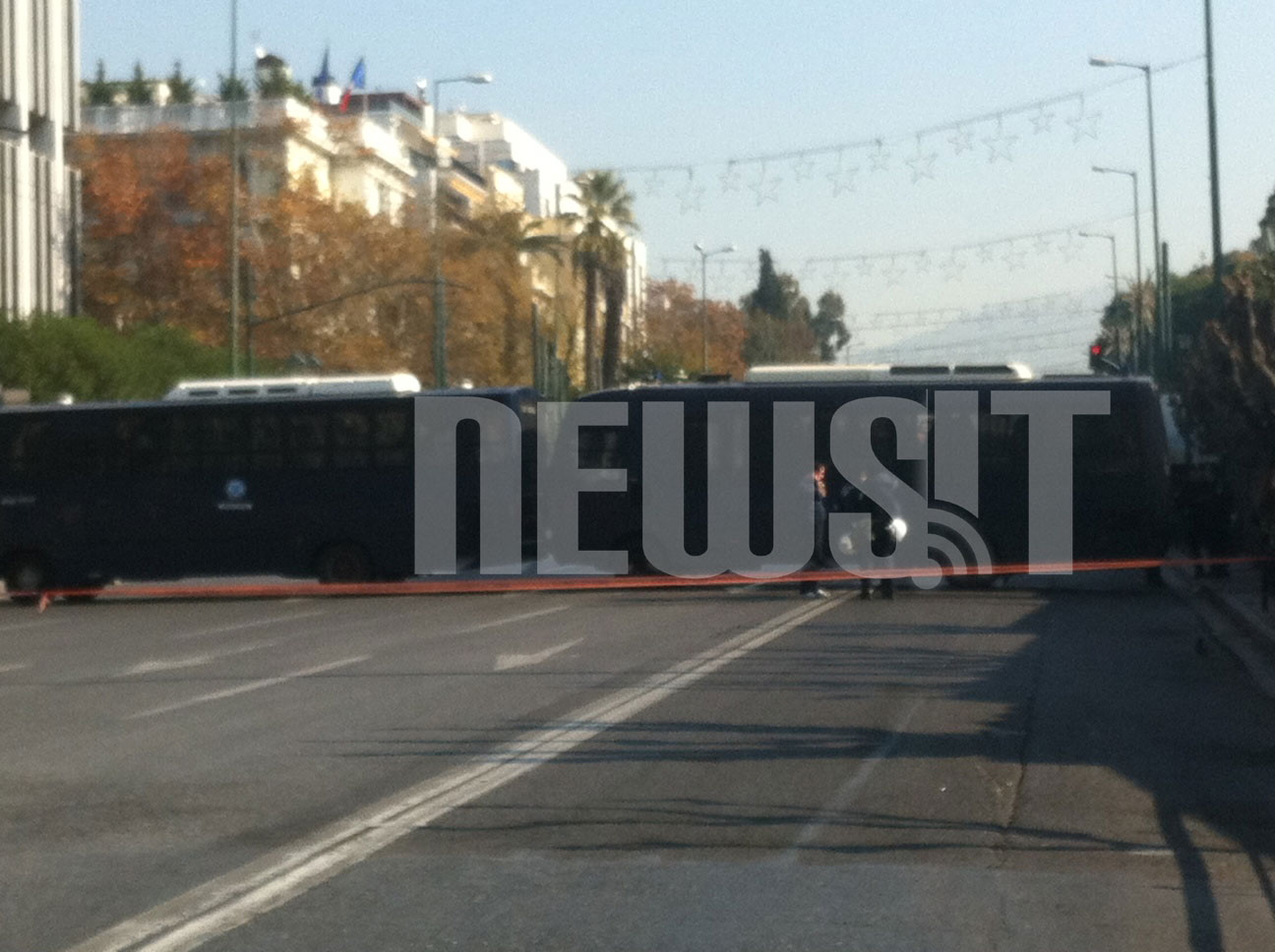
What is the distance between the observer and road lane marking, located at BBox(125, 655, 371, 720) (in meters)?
13.8

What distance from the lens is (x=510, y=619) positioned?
74.7 feet

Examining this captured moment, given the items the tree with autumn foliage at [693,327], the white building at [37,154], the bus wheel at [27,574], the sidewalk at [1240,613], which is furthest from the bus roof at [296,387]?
the tree with autumn foliage at [693,327]

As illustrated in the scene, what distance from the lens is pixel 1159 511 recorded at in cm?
2900

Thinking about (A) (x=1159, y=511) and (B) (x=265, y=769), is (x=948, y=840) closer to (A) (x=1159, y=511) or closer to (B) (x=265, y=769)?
(B) (x=265, y=769)

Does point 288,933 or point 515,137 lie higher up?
point 515,137

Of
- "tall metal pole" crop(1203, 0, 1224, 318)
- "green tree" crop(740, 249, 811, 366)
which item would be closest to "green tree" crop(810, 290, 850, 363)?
"green tree" crop(740, 249, 811, 366)

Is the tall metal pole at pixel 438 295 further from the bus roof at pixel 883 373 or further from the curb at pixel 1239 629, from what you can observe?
the curb at pixel 1239 629

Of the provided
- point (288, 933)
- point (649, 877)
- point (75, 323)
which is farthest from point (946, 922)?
point (75, 323)

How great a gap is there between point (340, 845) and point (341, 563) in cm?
2195

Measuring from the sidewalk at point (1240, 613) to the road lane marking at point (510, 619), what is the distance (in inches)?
295

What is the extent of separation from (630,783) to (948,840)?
2052 mm

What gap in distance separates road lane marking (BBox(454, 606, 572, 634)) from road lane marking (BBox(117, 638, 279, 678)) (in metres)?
2.34

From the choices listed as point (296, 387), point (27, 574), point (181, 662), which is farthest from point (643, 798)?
point (27, 574)

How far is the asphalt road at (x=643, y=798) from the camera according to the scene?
7.04 metres
